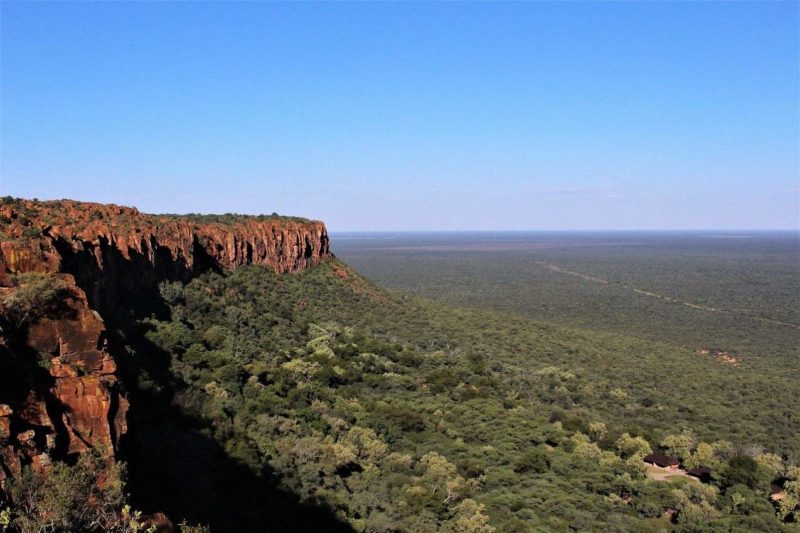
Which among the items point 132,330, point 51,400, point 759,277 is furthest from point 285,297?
point 759,277

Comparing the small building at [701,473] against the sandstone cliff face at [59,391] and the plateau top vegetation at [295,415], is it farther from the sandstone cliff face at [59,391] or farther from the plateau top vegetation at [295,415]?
the sandstone cliff face at [59,391]

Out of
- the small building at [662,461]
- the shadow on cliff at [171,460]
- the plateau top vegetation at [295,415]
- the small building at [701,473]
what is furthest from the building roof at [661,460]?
the shadow on cliff at [171,460]

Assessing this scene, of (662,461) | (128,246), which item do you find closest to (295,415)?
(128,246)

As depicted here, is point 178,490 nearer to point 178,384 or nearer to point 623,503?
point 178,384

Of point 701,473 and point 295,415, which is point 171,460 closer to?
point 295,415

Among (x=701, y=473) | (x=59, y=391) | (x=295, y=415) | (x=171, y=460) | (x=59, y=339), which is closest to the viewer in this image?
(x=59, y=391)

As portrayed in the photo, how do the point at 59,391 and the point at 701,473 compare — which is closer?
the point at 59,391

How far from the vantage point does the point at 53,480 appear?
35.2 ft

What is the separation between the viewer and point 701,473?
1112 inches

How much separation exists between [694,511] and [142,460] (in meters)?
19.7

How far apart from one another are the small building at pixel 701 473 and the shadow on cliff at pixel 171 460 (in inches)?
715

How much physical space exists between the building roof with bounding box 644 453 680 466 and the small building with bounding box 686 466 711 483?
0.91 metres

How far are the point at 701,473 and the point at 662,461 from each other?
72.0 inches

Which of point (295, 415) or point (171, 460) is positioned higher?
point (171, 460)
